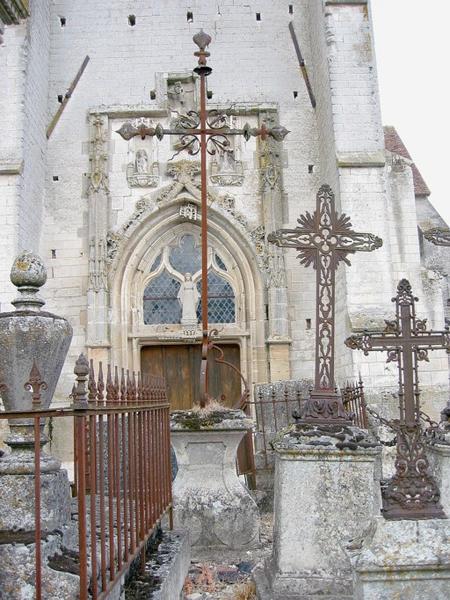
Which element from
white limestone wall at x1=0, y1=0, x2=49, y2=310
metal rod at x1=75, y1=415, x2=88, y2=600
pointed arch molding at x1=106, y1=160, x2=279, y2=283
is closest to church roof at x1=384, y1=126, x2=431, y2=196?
pointed arch molding at x1=106, y1=160, x2=279, y2=283

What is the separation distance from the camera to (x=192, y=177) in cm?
1172

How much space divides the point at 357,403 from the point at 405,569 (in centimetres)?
524

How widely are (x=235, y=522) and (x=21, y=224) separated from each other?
6.84 m

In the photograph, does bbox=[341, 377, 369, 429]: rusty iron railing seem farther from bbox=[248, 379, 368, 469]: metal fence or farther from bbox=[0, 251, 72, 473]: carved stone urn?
bbox=[0, 251, 72, 473]: carved stone urn

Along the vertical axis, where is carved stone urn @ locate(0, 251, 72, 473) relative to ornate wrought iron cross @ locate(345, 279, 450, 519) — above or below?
above

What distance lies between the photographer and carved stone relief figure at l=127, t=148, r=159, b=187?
11797mm

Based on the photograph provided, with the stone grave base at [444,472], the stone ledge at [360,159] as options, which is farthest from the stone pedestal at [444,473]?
the stone ledge at [360,159]

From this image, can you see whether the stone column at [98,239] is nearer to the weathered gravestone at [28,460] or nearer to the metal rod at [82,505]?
the weathered gravestone at [28,460]

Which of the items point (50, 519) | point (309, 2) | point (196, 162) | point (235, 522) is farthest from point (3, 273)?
point (50, 519)

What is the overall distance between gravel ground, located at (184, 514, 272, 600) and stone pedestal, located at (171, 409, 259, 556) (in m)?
0.10

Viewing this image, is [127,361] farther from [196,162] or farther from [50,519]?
[50,519]

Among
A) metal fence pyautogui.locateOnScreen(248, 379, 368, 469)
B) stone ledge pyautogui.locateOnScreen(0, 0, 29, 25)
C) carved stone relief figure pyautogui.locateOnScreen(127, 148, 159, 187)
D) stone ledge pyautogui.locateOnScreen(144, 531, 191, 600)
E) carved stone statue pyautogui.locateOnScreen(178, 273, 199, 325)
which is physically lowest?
stone ledge pyautogui.locateOnScreen(144, 531, 191, 600)

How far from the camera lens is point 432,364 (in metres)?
10.3

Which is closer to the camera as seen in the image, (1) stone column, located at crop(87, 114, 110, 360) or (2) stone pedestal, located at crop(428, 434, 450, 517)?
(2) stone pedestal, located at crop(428, 434, 450, 517)
